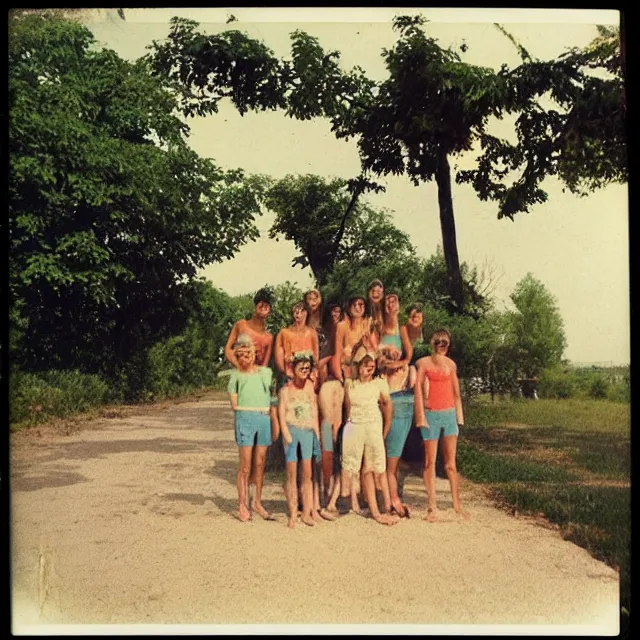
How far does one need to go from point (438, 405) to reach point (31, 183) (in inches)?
160

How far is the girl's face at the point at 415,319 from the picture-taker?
754cm

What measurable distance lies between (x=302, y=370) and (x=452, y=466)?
157 centimetres

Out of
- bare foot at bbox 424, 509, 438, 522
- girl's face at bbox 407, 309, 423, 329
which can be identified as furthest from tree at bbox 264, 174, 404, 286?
bare foot at bbox 424, 509, 438, 522

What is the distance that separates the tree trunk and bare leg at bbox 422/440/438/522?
49.7 inches

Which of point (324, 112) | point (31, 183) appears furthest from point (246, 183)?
point (31, 183)

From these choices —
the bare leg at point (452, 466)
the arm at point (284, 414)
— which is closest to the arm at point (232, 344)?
the arm at point (284, 414)

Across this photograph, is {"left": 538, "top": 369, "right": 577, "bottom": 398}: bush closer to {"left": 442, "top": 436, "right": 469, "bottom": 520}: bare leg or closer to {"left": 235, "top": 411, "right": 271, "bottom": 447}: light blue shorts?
{"left": 442, "top": 436, "right": 469, "bottom": 520}: bare leg

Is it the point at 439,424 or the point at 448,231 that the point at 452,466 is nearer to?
the point at 439,424

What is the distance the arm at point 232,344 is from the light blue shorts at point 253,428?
0.44 metres

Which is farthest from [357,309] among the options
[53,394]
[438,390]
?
[53,394]

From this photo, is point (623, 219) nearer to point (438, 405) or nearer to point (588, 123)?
point (588, 123)

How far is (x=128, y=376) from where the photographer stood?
25.9 ft

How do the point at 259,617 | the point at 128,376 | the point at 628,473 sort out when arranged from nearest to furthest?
the point at 259,617, the point at 628,473, the point at 128,376

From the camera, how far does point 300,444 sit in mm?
7312
